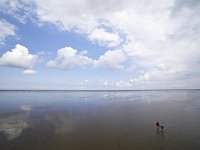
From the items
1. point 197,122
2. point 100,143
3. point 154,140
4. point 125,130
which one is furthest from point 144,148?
point 197,122

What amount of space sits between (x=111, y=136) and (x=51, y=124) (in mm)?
13135

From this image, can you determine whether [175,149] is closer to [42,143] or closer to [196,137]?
[196,137]

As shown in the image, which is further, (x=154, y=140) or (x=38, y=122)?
(x=38, y=122)

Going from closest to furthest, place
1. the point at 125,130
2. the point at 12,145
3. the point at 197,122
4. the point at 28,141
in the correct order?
1. the point at 12,145
2. the point at 28,141
3. the point at 125,130
4. the point at 197,122

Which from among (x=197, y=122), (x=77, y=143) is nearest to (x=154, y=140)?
(x=77, y=143)

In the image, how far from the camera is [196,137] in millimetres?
24172

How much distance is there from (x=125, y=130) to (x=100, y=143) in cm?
695

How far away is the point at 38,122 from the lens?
34.0 metres

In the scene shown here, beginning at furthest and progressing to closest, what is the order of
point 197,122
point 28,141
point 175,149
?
point 197,122 → point 28,141 → point 175,149

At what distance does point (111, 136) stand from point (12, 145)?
43.4 ft

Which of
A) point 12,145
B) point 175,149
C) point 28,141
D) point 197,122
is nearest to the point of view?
point 175,149

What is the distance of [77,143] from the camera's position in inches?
899

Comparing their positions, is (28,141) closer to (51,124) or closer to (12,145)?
(12,145)

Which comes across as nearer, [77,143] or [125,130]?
[77,143]
